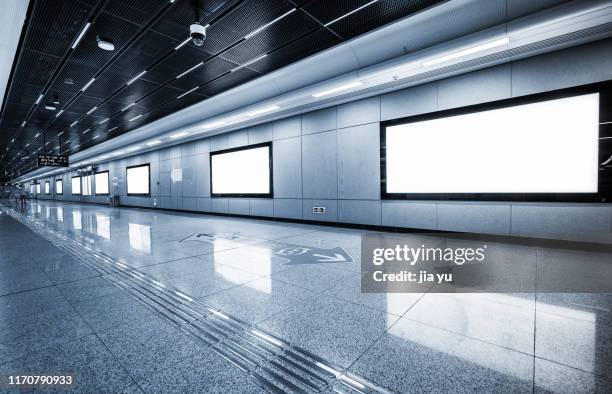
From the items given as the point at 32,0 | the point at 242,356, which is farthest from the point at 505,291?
the point at 32,0

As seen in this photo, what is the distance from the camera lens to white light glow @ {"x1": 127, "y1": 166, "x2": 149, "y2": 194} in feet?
45.7

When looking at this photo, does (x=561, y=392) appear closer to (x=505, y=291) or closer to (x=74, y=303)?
(x=505, y=291)

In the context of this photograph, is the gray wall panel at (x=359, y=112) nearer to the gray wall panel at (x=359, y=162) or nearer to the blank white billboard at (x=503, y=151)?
the gray wall panel at (x=359, y=162)

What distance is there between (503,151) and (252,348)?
5223 millimetres

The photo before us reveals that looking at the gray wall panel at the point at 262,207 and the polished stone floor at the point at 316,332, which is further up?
the gray wall panel at the point at 262,207

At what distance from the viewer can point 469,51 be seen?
3855mm

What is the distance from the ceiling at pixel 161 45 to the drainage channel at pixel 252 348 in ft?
12.6

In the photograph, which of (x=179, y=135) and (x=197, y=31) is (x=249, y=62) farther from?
(x=179, y=135)

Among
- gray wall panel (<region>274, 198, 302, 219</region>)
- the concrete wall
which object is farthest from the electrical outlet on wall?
gray wall panel (<region>274, 198, 302, 219</region>)

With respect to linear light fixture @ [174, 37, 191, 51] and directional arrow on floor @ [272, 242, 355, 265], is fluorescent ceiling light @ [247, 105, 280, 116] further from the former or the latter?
directional arrow on floor @ [272, 242, 355, 265]

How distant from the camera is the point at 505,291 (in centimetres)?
254

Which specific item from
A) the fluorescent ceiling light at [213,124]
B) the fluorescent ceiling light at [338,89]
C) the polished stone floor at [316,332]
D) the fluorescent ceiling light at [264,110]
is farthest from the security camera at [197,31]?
the fluorescent ceiling light at [213,124]

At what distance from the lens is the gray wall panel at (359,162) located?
605 cm

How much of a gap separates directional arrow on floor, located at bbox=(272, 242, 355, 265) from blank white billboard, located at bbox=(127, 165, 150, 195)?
12407 mm
